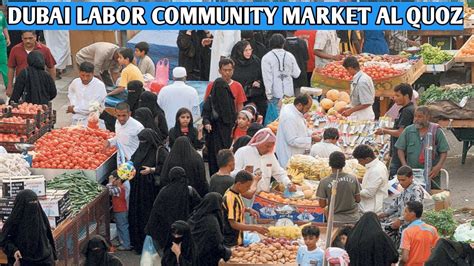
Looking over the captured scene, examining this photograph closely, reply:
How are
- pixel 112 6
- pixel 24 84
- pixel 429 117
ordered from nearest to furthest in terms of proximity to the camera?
pixel 429 117 → pixel 24 84 → pixel 112 6

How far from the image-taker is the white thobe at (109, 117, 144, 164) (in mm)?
14945

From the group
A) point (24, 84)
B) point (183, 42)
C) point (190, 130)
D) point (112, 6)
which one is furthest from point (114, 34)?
point (190, 130)

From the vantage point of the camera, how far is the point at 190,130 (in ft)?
49.8

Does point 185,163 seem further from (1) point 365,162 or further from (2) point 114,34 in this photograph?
(2) point 114,34

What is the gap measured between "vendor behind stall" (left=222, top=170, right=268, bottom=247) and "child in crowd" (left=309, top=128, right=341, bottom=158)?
214 centimetres

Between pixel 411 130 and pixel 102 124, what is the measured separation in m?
4.24

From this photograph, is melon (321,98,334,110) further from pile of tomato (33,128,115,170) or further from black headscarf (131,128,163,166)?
black headscarf (131,128,163,166)

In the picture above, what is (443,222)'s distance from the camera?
43.5ft

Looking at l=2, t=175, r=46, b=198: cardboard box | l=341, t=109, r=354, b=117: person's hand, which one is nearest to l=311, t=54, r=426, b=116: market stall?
l=341, t=109, r=354, b=117: person's hand

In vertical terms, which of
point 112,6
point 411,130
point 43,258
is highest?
point 112,6

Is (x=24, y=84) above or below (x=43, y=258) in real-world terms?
above

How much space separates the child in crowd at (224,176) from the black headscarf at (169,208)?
0.35m

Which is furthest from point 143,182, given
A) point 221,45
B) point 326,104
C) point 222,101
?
point 221,45

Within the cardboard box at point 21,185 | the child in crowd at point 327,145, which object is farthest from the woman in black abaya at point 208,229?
the child in crowd at point 327,145
